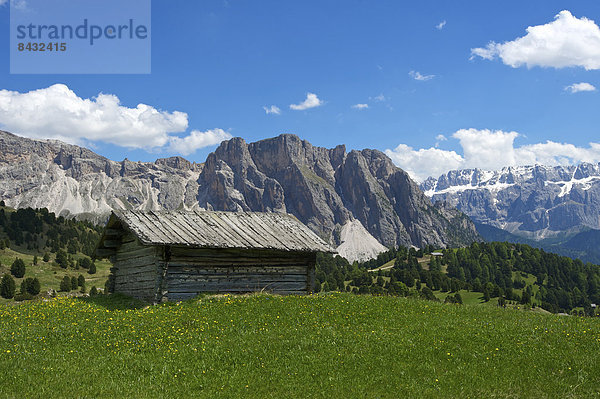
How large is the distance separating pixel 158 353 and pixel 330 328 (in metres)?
6.42

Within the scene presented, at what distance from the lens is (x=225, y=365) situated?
13922mm

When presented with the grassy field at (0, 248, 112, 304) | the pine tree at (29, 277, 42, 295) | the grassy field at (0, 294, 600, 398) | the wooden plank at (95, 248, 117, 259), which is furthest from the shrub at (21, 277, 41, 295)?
the grassy field at (0, 294, 600, 398)

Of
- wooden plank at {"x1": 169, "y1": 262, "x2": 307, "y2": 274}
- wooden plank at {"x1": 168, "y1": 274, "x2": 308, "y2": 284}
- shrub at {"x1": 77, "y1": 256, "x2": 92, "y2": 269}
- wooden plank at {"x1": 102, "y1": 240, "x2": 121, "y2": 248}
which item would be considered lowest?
shrub at {"x1": 77, "y1": 256, "x2": 92, "y2": 269}

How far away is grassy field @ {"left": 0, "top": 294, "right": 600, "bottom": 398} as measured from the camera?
1225cm

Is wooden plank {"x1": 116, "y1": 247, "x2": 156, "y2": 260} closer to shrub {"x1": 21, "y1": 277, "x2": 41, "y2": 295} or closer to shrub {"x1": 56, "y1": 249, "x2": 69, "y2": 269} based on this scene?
shrub {"x1": 21, "y1": 277, "x2": 41, "y2": 295}

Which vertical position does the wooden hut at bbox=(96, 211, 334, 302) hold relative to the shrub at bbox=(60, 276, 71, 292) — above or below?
above

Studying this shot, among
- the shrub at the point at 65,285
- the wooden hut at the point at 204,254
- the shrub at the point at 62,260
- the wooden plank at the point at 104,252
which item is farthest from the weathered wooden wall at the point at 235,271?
the shrub at the point at 62,260

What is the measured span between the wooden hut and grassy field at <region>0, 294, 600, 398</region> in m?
5.31

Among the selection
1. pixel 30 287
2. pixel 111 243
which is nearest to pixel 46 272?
pixel 30 287

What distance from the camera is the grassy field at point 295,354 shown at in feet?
40.2

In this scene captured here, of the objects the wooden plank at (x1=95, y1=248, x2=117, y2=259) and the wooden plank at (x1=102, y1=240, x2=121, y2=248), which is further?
the wooden plank at (x1=95, y1=248, x2=117, y2=259)

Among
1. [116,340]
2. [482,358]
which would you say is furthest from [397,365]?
[116,340]

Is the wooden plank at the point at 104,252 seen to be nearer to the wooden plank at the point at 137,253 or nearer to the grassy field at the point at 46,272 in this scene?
the wooden plank at the point at 137,253

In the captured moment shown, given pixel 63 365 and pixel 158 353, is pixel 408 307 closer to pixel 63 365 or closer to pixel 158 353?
pixel 158 353
